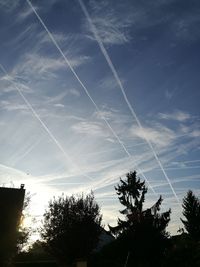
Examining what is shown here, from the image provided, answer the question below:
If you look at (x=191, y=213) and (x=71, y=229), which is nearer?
(x=71, y=229)

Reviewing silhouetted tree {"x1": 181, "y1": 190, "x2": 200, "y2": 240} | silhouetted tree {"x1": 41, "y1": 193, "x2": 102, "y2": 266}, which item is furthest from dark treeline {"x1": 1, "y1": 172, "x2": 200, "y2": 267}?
silhouetted tree {"x1": 181, "y1": 190, "x2": 200, "y2": 240}

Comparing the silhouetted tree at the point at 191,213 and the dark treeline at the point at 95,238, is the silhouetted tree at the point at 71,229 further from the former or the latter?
the silhouetted tree at the point at 191,213

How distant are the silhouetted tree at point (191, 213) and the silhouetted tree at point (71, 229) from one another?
23.2 m

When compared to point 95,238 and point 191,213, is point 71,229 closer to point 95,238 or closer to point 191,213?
point 95,238

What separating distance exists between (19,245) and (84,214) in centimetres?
788

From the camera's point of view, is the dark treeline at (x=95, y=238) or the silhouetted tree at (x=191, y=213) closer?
the dark treeline at (x=95, y=238)

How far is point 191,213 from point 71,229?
1142 inches

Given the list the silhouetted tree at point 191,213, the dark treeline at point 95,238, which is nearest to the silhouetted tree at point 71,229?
the dark treeline at point 95,238

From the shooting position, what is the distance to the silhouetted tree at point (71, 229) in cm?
3159

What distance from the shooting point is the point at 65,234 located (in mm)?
32312

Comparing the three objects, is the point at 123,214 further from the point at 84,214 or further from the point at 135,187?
the point at 84,214

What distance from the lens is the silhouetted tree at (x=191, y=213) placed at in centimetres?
5169

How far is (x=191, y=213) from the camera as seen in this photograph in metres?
54.2

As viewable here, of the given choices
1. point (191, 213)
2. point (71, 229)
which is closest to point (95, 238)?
point (71, 229)
